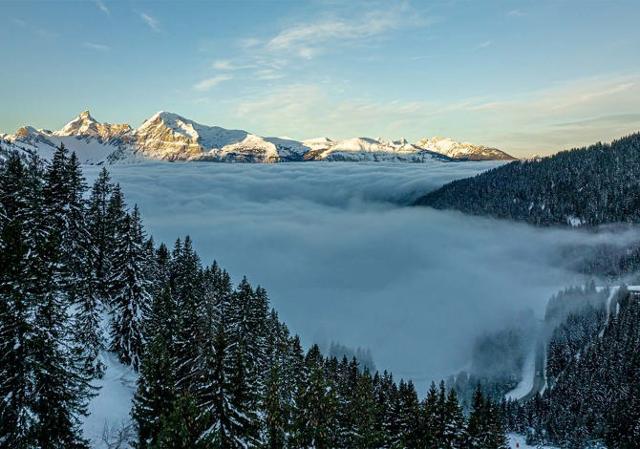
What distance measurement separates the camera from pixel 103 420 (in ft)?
123

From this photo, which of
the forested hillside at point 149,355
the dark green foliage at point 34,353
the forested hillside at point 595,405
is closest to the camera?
the dark green foliage at point 34,353

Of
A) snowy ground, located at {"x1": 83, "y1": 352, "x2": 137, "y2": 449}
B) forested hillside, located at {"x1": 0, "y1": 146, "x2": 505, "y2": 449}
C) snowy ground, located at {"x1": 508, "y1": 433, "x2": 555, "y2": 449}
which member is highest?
forested hillside, located at {"x1": 0, "y1": 146, "x2": 505, "y2": 449}

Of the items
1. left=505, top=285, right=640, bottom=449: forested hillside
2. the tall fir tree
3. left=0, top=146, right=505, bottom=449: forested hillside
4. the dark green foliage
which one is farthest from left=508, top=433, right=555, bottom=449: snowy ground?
the dark green foliage

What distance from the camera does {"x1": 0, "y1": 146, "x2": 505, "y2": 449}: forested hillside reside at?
21.4m

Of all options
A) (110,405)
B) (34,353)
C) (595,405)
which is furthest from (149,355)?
(595,405)

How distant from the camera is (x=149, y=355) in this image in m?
25.7

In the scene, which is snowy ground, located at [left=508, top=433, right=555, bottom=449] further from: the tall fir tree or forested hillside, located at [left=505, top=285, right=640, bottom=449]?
the tall fir tree

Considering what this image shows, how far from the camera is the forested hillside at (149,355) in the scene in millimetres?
21391

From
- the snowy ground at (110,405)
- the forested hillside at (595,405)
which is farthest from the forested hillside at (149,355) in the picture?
the forested hillside at (595,405)

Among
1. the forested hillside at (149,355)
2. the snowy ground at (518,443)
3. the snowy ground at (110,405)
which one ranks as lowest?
the snowy ground at (518,443)

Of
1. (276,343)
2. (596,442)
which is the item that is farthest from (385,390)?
(596,442)

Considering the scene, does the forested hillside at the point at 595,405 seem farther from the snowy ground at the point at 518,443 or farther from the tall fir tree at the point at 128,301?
the tall fir tree at the point at 128,301

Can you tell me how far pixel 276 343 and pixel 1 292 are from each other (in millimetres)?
41131

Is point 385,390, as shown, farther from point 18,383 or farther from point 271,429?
point 18,383
